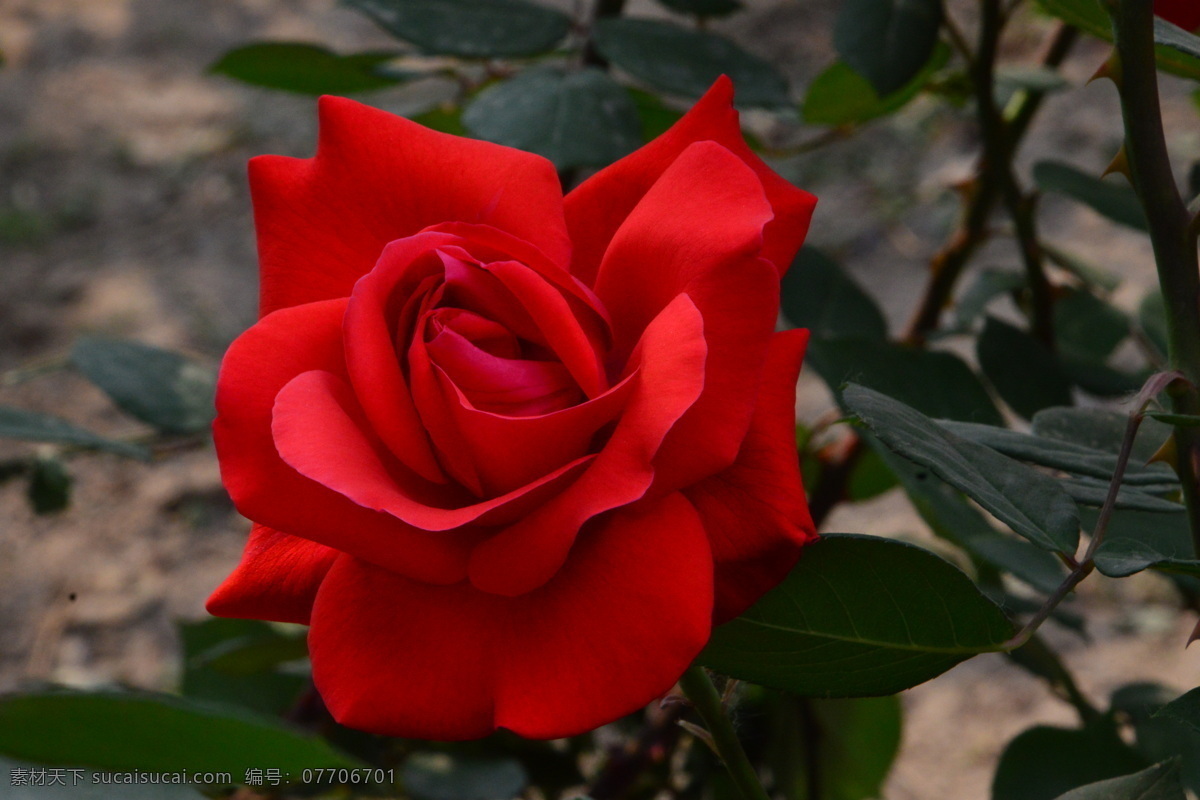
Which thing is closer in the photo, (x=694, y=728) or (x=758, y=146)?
(x=694, y=728)

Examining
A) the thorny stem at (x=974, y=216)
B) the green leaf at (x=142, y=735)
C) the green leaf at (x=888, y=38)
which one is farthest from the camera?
the thorny stem at (x=974, y=216)

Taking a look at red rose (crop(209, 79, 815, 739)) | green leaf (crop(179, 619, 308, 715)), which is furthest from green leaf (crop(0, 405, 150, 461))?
red rose (crop(209, 79, 815, 739))

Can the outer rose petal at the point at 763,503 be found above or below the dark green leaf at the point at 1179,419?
below

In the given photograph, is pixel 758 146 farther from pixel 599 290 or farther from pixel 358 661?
pixel 358 661

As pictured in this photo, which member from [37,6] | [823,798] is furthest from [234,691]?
[37,6]

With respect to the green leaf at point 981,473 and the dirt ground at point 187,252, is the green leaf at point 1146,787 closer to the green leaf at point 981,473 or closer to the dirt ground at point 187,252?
the green leaf at point 981,473

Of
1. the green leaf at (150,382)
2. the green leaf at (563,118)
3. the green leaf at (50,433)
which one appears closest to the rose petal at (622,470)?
the green leaf at (563,118)

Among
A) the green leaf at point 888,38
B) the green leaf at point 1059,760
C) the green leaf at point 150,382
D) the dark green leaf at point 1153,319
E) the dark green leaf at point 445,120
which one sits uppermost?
the green leaf at point 888,38
